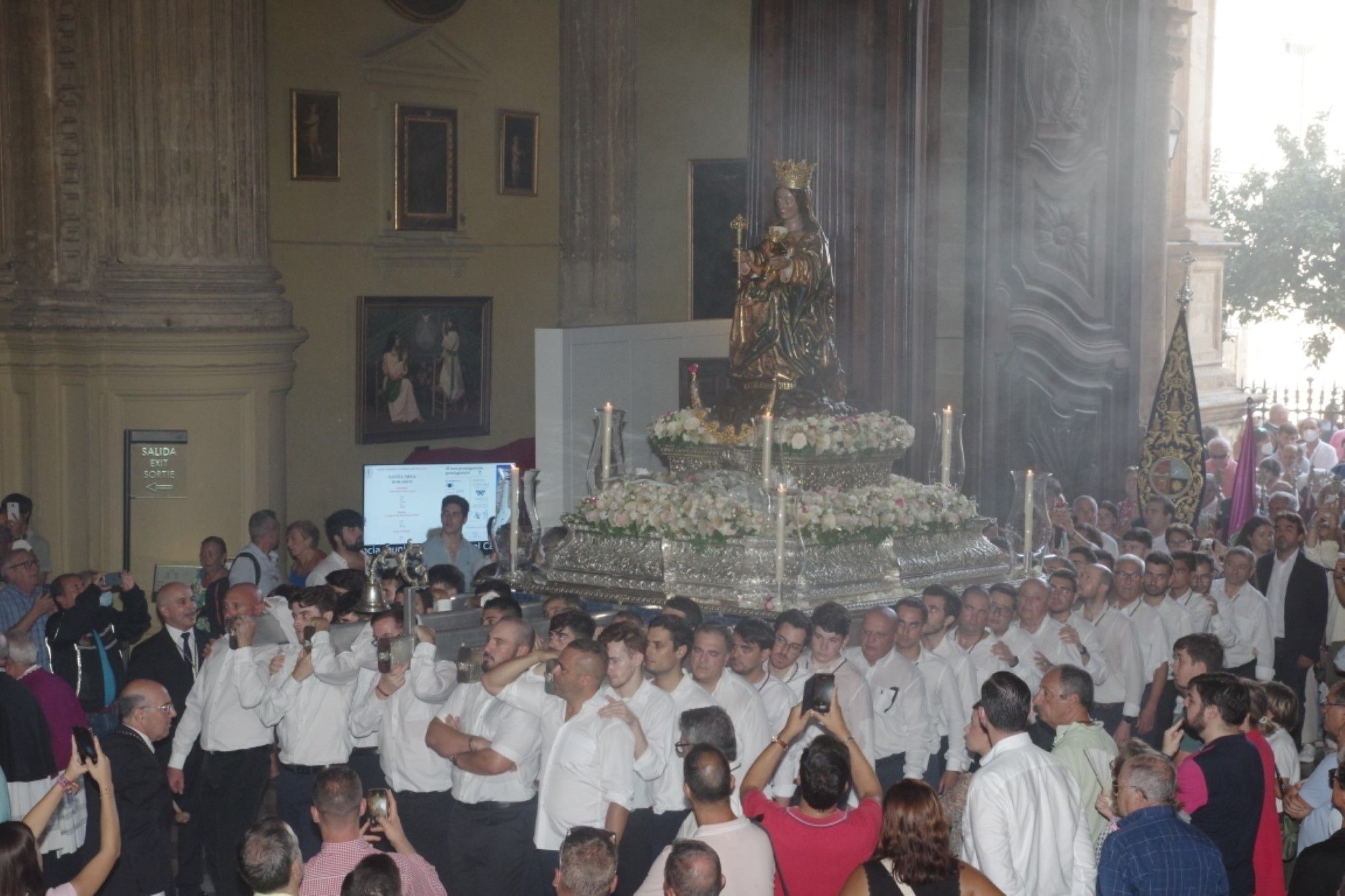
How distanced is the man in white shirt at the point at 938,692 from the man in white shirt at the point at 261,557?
4573 millimetres

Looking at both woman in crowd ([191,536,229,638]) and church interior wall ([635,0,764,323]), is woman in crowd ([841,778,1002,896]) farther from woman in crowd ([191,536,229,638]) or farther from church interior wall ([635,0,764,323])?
church interior wall ([635,0,764,323])

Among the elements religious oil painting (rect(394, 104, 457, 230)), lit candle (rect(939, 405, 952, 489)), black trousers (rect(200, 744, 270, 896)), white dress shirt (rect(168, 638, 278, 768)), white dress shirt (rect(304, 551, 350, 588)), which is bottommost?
black trousers (rect(200, 744, 270, 896))

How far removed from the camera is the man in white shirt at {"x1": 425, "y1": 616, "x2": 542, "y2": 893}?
23.7ft

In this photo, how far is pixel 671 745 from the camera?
23.6 feet

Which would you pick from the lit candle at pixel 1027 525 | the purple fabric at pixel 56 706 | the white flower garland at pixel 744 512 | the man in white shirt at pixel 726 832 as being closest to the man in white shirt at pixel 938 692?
the white flower garland at pixel 744 512

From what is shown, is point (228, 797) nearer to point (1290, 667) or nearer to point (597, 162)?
point (1290, 667)

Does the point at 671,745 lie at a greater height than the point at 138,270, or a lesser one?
lesser

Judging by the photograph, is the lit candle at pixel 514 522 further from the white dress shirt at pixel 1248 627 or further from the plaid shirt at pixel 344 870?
the plaid shirt at pixel 344 870

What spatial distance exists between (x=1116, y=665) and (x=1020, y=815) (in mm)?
3544

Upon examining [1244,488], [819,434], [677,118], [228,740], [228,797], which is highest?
[677,118]

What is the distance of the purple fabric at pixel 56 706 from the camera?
7.61 meters

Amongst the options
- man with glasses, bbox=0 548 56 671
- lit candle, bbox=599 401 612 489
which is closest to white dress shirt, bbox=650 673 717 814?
lit candle, bbox=599 401 612 489

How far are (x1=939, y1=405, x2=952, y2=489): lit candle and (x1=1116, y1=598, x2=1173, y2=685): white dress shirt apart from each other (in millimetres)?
1740

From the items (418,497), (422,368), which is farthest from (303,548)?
(422,368)
